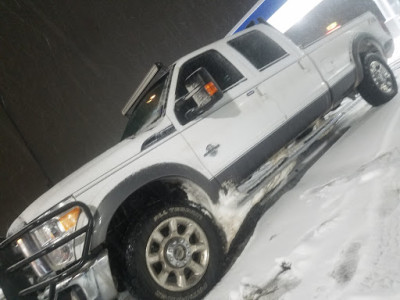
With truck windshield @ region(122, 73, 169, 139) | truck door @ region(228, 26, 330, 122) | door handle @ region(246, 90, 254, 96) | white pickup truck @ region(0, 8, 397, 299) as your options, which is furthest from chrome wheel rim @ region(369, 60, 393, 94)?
truck windshield @ region(122, 73, 169, 139)

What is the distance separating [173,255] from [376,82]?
4.12 metres

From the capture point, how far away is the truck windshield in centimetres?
329

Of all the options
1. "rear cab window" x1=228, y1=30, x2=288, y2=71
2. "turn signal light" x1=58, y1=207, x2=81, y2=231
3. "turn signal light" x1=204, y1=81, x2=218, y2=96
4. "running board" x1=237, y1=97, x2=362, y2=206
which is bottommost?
"running board" x1=237, y1=97, x2=362, y2=206

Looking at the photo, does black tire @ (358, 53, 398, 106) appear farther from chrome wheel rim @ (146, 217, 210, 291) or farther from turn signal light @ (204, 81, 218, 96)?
chrome wheel rim @ (146, 217, 210, 291)

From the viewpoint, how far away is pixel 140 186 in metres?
2.75

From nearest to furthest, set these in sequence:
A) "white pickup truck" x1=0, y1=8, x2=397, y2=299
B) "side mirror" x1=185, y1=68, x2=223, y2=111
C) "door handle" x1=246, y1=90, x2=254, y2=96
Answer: "white pickup truck" x1=0, y1=8, x2=397, y2=299
"side mirror" x1=185, y1=68, x2=223, y2=111
"door handle" x1=246, y1=90, x2=254, y2=96

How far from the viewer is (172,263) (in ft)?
8.54

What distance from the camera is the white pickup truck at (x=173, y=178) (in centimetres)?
243

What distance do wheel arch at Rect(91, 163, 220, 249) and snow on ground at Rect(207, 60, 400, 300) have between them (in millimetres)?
667

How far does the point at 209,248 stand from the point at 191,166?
2.49 ft

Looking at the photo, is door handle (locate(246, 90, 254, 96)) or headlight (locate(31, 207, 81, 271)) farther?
door handle (locate(246, 90, 254, 96))

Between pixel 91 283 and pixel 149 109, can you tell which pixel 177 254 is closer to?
pixel 91 283

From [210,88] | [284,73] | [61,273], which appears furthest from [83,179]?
[284,73]

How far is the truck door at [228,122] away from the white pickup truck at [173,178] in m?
0.01
